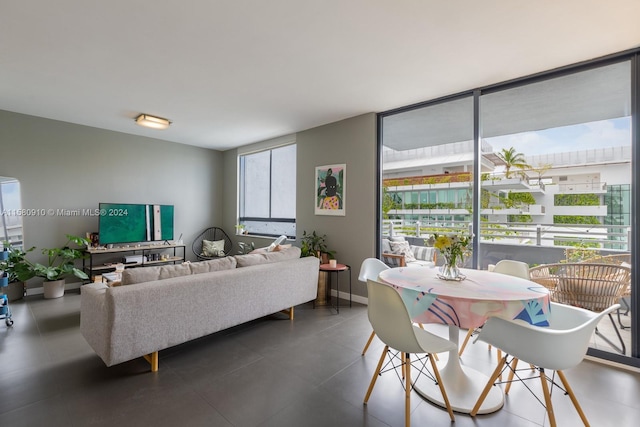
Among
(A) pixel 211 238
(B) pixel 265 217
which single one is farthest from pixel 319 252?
(A) pixel 211 238

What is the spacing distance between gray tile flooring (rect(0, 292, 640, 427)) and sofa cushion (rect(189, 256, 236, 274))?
0.74 m

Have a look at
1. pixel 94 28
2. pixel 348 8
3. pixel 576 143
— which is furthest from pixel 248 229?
pixel 576 143

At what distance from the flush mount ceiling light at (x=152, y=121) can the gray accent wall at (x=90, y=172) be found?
0.86 metres

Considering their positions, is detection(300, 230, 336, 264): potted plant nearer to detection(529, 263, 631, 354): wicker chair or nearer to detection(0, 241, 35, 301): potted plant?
detection(529, 263, 631, 354): wicker chair

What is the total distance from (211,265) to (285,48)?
2075 mm

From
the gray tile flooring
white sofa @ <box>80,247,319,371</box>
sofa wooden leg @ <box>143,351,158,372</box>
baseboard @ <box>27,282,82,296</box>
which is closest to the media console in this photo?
baseboard @ <box>27,282,82,296</box>

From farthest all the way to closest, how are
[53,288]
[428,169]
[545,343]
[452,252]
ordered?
[53,288], [428,169], [452,252], [545,343]

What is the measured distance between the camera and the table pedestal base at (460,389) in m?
1.94

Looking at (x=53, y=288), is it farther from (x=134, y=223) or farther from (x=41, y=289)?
(x=134, y=223)

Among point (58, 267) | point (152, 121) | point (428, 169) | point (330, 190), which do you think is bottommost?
point (58, 267)

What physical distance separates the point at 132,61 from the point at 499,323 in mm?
3612

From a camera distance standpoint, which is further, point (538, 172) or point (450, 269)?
point (538, 172)

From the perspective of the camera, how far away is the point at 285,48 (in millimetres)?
2518

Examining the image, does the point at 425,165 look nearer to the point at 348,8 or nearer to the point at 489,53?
the point at 489,53
